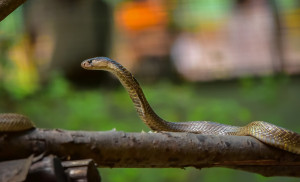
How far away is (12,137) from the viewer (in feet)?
6.08

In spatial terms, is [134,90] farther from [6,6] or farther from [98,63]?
[6,6]

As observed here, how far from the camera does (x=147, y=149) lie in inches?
82.5

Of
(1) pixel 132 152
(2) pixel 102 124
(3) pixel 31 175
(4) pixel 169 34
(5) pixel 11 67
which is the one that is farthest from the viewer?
(4) pixel 169 34

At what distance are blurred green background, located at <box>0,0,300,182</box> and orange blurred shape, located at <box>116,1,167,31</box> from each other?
0.8 inches

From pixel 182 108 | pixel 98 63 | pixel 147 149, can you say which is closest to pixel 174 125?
pixel 98 63

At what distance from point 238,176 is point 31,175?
16.6 ft

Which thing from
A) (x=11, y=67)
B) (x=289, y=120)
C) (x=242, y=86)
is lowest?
(x=289, y=120)

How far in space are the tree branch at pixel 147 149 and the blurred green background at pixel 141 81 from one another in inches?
138

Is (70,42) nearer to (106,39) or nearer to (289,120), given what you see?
(106,39)

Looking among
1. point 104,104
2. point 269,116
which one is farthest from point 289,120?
point 104,104

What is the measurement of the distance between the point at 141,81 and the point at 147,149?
4.34m

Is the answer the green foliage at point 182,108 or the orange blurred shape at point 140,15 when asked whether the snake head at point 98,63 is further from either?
the orange blurred shape at point 140,15

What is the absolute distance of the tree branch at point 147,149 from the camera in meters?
1.86

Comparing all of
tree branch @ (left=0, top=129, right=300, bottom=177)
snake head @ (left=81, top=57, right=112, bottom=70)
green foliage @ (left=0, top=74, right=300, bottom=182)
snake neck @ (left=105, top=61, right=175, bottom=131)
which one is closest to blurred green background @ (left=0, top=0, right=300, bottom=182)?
green foliage @ (left=0, top=74, right=300, bottom=182)
